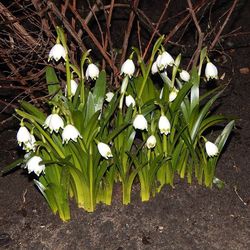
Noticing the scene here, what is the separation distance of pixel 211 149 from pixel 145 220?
0.51m

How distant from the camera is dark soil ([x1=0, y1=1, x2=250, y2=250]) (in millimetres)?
2809

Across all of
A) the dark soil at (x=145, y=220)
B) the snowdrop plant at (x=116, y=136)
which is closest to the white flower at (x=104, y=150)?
the snowdrop plant at (x=116, y=136)

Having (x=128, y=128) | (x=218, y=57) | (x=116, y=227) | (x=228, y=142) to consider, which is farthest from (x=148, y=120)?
(x=218, y=57)

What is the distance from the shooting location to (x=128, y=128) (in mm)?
2846

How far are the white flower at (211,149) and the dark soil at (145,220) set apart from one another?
343mm

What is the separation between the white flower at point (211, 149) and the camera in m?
2.78

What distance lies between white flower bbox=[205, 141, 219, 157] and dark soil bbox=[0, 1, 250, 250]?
0.34 meters

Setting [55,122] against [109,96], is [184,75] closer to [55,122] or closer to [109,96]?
[109,96]

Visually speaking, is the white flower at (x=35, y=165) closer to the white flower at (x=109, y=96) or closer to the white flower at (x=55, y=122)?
the white flower at (x=55, y=122)

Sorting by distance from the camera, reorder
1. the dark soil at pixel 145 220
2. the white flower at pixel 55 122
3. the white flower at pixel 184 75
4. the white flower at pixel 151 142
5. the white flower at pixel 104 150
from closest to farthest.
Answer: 1. the white flower at pixel 55 122
2. the white flower at pixel 104 150
3. the white flower at pixel 151 142
4. the dark soil at pixel 145 220
5. the white flower at pixel 184 75

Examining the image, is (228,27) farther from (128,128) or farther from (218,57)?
(128,128)

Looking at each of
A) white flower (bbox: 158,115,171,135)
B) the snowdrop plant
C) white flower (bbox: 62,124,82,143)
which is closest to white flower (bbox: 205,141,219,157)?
the snowdrop plant

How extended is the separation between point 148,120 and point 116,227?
0.57m

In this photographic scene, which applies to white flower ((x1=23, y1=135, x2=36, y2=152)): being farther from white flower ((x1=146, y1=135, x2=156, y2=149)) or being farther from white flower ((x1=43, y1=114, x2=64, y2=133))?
white flower ((x1=146, y1=135, x2=156, y2=149))
